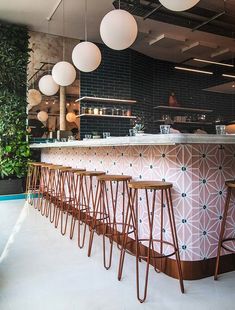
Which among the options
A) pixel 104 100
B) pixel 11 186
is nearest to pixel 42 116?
pixel 104 100

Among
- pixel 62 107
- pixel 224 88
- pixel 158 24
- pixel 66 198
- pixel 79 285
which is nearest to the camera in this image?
pixel 79 285

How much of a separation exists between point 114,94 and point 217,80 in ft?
10.1

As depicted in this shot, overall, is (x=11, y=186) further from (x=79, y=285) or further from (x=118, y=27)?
(x=79, y=285)

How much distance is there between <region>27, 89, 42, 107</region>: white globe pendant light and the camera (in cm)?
668

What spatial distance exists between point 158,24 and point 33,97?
312cm

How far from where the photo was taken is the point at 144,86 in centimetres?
786

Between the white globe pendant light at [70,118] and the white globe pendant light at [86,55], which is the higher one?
the white globe pendant light at [86,55]

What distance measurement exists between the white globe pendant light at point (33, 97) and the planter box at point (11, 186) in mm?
1761

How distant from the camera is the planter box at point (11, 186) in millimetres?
6445

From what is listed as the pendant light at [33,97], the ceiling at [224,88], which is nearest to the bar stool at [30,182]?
the pendant light at [33,97]

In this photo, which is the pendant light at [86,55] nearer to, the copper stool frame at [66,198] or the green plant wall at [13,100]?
the copper stool frame at [66,198]

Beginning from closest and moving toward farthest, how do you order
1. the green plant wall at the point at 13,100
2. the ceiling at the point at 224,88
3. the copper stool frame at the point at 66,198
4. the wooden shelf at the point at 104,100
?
the copper stool frame at the point at 66,198, the green plant wall at the point at 13,100, the wooden shelf at the point at 104,100, the ceiling at the point at 224,88

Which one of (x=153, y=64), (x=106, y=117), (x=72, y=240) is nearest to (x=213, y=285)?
(x=72, y=240)

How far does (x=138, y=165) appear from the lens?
10.0 ft
